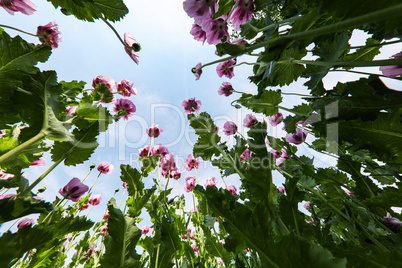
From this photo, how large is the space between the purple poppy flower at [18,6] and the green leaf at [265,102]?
3.29 feet

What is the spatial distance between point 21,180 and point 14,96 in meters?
0.21

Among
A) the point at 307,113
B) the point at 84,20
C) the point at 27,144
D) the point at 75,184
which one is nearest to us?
the point at 27,144

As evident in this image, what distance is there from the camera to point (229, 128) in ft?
6.69

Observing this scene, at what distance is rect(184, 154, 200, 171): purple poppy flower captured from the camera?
217 centimetres

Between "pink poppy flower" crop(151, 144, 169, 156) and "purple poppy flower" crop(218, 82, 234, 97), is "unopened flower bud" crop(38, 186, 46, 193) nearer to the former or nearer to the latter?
"pink poppy flower" crop(151, 144, 169, 156)

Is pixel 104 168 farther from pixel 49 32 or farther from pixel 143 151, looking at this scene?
pixel 49 32

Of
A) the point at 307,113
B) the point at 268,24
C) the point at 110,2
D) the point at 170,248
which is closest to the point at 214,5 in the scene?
the point at 268,24

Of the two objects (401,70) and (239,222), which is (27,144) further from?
(401,70)

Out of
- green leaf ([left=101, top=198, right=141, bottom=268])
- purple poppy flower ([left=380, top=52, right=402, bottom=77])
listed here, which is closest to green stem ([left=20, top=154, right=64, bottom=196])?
green leaf ([left=101, top=198, right=141, bottom=268])

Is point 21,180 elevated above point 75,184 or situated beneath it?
situated beneath

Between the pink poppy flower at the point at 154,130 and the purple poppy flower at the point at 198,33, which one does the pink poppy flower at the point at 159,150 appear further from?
the purple poppy flower at the point at 198,33

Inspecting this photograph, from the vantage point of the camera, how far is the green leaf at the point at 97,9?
0.50 m

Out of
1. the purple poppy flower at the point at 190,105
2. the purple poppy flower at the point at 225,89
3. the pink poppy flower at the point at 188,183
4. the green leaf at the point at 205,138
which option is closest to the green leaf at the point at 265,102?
the green leaf at the point at 205,138

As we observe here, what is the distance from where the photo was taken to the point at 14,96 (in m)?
0.48
